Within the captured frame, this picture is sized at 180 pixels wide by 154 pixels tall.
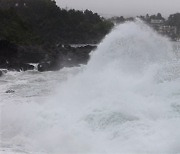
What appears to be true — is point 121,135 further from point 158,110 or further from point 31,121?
point 31,121

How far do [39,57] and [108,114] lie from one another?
24.9m

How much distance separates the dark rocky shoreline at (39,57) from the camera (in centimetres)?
2783

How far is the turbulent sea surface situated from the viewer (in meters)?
7.77

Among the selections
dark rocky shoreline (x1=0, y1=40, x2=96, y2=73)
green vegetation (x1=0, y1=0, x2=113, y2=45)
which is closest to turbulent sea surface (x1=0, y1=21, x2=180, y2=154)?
dark rocky shoreline (x1=0, y1=40, x2=96, y2=73)

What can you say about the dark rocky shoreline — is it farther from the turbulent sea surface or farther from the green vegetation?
the green vegetation

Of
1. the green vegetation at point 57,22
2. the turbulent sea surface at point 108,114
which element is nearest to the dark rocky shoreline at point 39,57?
the turbulent sea surface at point 108,114

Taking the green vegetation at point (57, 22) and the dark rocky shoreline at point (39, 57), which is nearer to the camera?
the dark rocky shoreline at point (39, 57)

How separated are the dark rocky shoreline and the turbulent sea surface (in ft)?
40.9

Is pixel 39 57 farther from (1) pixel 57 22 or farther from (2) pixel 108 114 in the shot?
(1) pixel 57 22

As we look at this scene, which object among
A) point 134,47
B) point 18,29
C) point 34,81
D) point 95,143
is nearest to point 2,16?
point 18,29

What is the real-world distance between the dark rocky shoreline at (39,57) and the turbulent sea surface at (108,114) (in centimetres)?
1245

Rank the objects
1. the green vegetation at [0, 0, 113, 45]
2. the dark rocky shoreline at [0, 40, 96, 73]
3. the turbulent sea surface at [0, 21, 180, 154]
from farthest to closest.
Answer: the green vegetation at [0, 0, 113, 45] → the dark rocky shoreline at [0, 40, 96, 73] → the turbulent sea surface at [0, 21, 180, 154]

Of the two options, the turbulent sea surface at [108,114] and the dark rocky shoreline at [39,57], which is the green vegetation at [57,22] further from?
the turbulent sea surface at [108,114]

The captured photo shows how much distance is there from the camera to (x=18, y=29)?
4234 centimetres
